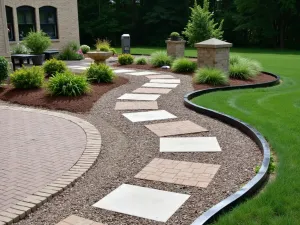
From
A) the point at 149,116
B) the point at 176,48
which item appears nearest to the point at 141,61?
the point at 176,48

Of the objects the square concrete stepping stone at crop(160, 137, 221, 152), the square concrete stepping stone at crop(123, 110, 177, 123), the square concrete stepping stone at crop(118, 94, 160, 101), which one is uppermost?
the square concrete stepping stone at crop(118, 94, 160, 101)

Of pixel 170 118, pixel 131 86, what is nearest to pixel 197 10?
pixel 131 86

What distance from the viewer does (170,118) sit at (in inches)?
282

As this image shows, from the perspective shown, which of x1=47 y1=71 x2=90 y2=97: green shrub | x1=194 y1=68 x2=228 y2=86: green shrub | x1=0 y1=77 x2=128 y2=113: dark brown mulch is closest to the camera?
x1=0 y1=77 x2=128 y2=113: dark brown mulch

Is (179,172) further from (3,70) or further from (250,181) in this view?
(3,70)

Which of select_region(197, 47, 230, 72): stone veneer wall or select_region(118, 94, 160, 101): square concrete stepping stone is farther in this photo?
select_region(197, 47, 230, 72): stone veneer wall

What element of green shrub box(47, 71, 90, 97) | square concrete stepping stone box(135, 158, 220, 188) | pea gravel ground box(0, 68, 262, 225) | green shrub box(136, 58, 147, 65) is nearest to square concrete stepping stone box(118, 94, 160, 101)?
green shrub box(47, 71, 90, 97)

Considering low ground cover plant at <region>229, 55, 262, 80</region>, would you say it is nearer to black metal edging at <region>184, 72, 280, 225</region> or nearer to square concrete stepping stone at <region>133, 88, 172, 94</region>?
square concrete stepping stone at <region>133, 88, 172, 94</region>

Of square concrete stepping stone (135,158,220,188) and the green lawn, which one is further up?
the green lawn

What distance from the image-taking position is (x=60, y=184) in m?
4.25

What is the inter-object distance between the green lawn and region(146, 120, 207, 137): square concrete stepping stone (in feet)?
3.12

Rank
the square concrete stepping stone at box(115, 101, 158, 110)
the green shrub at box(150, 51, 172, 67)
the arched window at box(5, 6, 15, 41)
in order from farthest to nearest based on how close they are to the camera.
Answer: the arched window at box(5, 6, 15, 41) → the green shrub at box(150, 51, 172, 67) → the square concrete stepping stone at box(115, 101, 158, 110)

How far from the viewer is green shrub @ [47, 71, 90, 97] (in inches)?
349

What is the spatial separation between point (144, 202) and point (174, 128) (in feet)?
9.04
